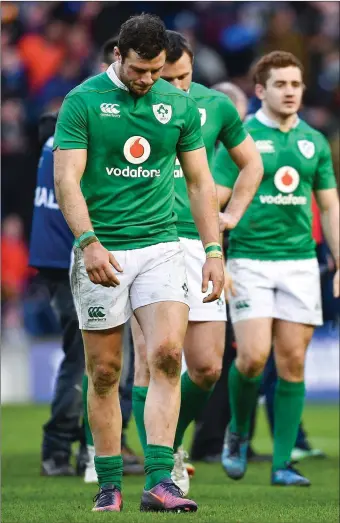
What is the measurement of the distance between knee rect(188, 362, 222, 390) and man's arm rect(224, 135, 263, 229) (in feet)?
2.53

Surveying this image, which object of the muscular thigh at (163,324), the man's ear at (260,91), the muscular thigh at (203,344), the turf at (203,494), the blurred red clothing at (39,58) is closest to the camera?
the turf at (203,494)

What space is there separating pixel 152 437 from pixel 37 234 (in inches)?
129

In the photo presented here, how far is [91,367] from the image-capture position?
595 cm

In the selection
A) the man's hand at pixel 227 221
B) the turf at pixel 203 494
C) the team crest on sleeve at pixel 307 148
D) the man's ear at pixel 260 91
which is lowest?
the turf at pixel 203 494

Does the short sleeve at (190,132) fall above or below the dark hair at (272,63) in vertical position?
below

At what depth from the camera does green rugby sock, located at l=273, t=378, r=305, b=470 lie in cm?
811

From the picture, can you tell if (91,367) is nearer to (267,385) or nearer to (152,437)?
(152,437)

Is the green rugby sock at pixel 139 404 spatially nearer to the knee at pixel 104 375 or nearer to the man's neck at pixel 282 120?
the knee at pixel 104 375

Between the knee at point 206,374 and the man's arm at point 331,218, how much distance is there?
1.45 meters

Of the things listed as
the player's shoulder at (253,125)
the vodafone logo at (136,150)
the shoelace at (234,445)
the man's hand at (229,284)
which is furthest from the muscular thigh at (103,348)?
the player's shoulder at (253,125)

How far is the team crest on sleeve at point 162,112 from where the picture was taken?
589cm

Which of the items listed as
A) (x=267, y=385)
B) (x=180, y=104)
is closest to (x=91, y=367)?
(x=180, y=104)

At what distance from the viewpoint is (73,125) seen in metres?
5.82

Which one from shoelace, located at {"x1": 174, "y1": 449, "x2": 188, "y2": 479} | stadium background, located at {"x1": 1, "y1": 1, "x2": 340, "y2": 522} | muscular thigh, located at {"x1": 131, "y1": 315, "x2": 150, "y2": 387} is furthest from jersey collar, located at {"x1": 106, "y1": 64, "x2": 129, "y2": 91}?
stadium background, located at {"x1": 1, "y1": 1, "x2": 340, "y2": 522}
